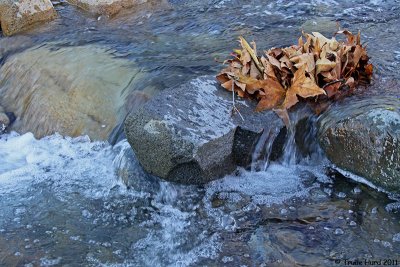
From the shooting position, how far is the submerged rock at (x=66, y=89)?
16.9 feet

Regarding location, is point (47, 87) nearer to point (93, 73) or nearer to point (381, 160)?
point (93, 73)

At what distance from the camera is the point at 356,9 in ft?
21.3

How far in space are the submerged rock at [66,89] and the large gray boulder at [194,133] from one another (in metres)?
1.08

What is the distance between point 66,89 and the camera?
5559mm

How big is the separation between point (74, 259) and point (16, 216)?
804 mm

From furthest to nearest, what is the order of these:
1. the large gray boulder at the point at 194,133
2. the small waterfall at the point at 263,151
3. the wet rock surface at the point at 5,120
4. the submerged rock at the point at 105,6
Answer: the submerged rock at the point at 105,6, the wet rock surface at the point at 5,120, the small waterfall at the point at 263,151, the large gray boulder at the point at 194,133

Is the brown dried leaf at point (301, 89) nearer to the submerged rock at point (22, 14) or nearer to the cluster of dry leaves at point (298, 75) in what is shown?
the cluster of dry leaves at point (298, 75)

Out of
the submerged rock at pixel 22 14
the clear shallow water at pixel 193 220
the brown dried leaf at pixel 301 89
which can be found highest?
the submerged rock at pixel 22 14

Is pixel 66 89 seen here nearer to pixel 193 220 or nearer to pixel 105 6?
pixel 105 6

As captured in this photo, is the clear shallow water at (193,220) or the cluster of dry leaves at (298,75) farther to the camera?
the cluster of dry leaves at (298,75)

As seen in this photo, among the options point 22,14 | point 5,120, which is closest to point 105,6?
point 22,14

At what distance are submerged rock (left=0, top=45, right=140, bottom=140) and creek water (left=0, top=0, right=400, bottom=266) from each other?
Answer: 5.8 inches

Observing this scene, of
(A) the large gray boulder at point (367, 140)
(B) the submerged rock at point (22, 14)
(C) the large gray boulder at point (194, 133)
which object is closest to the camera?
(A) the large gray boulder at point (367, 140)

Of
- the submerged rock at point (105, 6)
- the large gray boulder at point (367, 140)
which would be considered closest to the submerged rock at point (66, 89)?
the submerged rock at point (105, 6)
